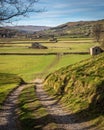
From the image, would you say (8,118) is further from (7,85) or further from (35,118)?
(7,85)

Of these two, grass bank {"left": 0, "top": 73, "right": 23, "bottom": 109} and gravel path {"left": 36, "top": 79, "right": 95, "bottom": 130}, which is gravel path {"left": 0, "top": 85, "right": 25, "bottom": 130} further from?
grass bank {"left": 0, "top": 73, "right": 23, "bottom": 109}

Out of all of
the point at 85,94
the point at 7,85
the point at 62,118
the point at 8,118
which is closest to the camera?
the point at 62,118

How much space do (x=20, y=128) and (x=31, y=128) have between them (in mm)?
731

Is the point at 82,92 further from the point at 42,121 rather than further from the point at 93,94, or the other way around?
the point at 42,121

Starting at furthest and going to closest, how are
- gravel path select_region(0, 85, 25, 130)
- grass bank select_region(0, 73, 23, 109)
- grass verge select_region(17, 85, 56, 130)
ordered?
grass bank select_region(0, 73, 23, 109) → gravel path select_region(0, 85, 25, 130) → grass verge select_region(17, 85, 56, 130)

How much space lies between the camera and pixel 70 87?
26.3 meters

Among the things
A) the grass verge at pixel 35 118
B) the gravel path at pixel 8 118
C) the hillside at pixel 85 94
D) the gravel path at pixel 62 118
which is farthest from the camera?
the hillside at pixel 85 94

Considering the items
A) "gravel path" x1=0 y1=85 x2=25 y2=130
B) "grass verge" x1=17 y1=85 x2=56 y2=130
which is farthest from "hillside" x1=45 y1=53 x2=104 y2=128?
"gravel path" x1=0 y1=85 x2=25 y2=130

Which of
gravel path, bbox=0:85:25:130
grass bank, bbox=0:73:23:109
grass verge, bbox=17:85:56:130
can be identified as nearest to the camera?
grass verge, bbox=17:85:56:130

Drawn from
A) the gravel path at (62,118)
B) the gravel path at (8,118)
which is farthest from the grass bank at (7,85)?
the gravel path at (62,118)

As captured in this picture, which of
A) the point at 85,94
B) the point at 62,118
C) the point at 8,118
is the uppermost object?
the point at 85,94

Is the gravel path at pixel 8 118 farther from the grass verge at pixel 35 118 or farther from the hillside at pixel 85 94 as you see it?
the hillside at pixel 85 94

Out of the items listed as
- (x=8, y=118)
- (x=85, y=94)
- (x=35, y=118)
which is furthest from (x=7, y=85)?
(x=35, y=118)

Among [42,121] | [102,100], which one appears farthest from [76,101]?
[42,121]
